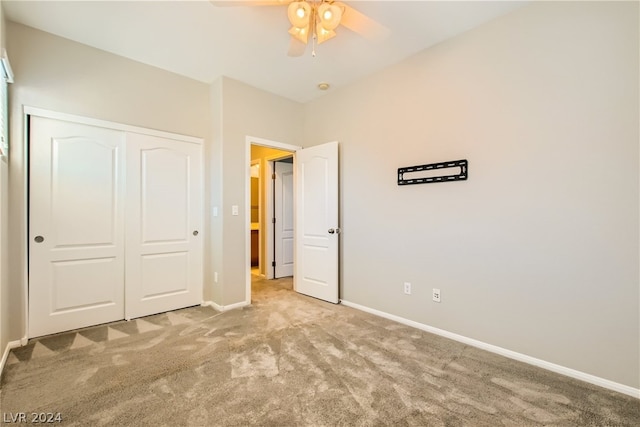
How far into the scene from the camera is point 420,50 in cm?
283

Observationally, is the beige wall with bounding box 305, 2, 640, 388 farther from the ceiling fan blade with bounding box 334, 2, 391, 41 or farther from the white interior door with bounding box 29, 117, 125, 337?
the white interior door with bounding box 29, 117, 125, 337

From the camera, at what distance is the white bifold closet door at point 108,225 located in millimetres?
2574

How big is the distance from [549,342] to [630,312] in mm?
519

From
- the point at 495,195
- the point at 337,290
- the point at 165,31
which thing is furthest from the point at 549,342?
the point at 165,31

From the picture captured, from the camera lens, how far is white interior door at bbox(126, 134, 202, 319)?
3051mm

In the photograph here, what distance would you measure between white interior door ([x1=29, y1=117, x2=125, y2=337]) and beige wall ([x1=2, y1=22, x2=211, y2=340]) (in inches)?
3.9

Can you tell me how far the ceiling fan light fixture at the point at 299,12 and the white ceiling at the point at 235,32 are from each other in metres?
0.38

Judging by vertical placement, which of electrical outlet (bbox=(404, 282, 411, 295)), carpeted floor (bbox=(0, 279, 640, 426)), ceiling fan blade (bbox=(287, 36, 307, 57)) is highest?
ceiling fan blade (bbox=(287, 36, 307, 57))

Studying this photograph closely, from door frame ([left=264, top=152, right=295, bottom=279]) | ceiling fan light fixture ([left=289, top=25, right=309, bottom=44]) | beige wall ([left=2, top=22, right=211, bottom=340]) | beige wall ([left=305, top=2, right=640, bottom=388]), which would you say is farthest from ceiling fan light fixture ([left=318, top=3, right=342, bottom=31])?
door frame ([left=264, top=152, right=295, bottom=279])

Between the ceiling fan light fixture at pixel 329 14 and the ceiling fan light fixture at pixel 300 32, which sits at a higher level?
Result: the ceiling fan light fixture at pixel 329 14

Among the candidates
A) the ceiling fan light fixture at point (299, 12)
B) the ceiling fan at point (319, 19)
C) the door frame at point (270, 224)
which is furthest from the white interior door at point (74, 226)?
the door frame at point (270, 224)

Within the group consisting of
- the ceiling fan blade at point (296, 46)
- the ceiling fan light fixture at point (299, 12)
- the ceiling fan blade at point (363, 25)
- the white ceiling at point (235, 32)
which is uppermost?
the white ceiling at point (235, 32)
